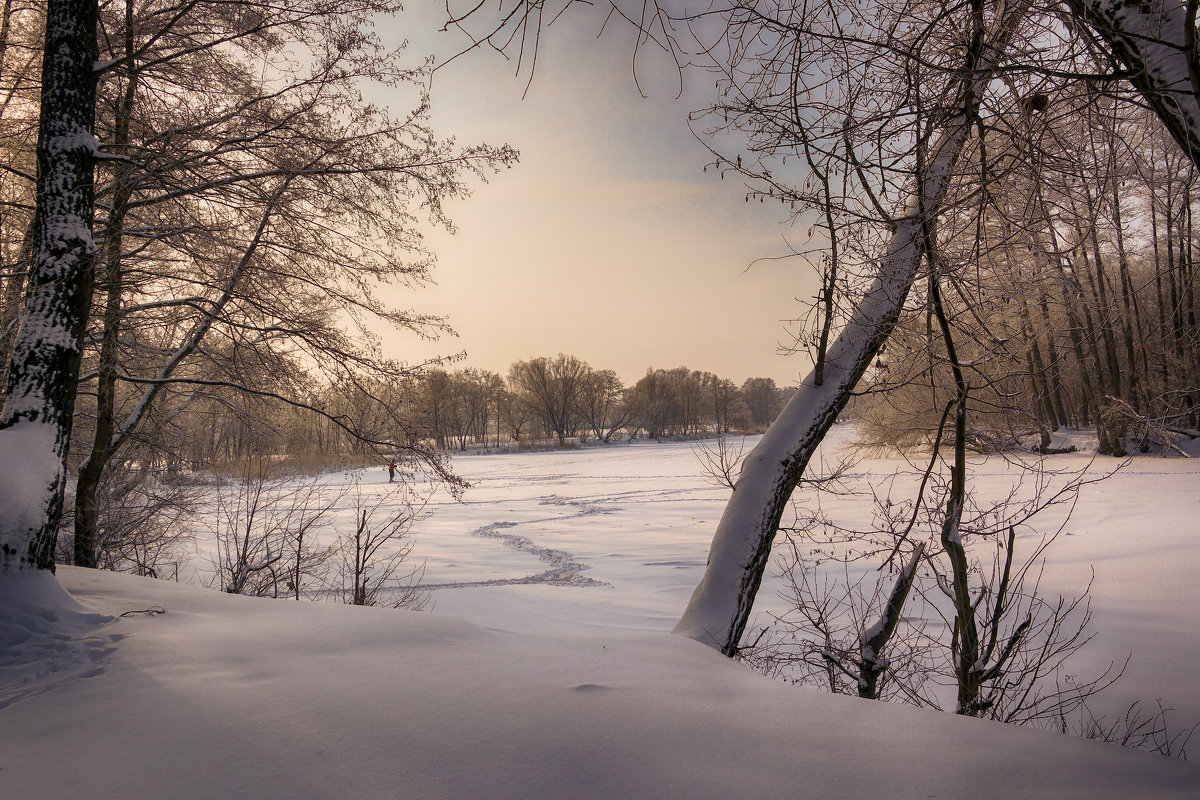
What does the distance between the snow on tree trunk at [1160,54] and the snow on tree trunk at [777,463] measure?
1.60 meters

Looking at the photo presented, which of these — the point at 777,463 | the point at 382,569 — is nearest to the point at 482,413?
→ the point at 382,569

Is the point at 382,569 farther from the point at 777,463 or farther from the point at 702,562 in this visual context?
the point at 777,463

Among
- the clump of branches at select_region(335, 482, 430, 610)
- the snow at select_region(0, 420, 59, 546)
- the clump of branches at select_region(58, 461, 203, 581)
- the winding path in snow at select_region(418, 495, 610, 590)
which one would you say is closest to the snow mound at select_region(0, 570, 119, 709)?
the snow at select_region(0, 420, 59, 546)

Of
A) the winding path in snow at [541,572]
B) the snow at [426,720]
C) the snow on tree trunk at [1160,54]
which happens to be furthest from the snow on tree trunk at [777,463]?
the winding path in snow at [541,572]

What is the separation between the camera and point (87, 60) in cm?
374

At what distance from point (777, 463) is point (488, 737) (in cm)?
298

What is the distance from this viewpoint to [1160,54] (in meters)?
2.06

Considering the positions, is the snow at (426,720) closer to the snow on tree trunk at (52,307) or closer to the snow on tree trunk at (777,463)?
the snow on tree trunk at (52,307)

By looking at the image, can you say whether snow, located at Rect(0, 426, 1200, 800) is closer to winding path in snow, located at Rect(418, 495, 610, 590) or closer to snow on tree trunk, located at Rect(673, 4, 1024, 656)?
snow on tree trunk, located at Rect(673, 4, 1024, 656)

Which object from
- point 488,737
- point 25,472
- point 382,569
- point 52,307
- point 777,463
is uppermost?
point 52,307

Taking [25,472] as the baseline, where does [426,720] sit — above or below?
below

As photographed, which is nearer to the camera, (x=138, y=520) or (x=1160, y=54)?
(x=1160, y=54)

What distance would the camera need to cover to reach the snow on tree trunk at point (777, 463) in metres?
3.99

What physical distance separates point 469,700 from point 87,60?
4.55m
